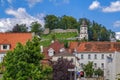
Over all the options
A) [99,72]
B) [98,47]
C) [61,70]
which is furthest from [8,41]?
[98,47]

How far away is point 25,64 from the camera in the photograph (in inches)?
1667

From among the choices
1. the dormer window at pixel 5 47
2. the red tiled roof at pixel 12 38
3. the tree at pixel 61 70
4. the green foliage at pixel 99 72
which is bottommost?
the green foliage at pixel 99 72

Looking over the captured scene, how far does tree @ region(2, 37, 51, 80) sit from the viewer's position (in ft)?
138

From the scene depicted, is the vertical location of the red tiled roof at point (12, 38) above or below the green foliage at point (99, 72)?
above

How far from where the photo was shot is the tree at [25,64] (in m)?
42.2

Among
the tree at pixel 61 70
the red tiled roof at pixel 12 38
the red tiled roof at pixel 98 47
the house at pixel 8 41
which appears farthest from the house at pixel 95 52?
the house at pixel 8 41

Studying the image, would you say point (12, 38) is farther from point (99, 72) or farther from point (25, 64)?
point (99, 72)

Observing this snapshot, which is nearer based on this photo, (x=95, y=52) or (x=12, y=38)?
(x=12, y=38)

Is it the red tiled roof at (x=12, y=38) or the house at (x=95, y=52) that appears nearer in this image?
the red tiled roof at (x=12, y=38)

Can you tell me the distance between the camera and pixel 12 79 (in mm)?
42750

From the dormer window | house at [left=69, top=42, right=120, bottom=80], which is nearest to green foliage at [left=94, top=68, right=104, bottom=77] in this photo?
house at [left=69, top=42, right=120, bottom=80]

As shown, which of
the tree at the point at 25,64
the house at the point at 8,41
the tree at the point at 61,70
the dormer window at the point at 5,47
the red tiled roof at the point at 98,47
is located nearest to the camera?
the tree at the point at 25,64

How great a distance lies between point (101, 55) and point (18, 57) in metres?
92.1

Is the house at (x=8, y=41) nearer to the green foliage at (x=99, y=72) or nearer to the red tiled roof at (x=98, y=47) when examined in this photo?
the green foliage at (x=99, y=72)
